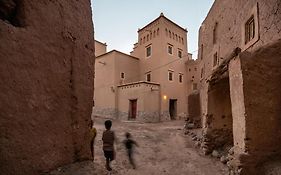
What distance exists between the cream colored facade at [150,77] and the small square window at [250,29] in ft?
41.0

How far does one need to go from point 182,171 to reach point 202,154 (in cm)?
210

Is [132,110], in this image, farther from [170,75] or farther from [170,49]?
[170,49]

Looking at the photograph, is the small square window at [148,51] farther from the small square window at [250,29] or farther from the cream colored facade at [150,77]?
the small square window at [250,29]

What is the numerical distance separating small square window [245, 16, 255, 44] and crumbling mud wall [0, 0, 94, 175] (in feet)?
18.4

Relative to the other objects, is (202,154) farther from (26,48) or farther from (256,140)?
(26,48)

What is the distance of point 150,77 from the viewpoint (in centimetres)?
2281

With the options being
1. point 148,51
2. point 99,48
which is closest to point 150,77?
point 148,51

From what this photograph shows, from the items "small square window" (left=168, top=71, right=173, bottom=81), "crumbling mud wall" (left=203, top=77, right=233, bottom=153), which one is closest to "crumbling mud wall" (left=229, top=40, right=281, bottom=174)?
"crumbling mud wall" (left=203, top=77, right=233, bottom=153)

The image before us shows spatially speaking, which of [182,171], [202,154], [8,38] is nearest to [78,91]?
[8,38]

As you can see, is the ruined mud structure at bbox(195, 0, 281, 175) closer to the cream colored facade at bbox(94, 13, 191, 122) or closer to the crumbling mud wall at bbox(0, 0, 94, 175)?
the crumbling mud wall at bbox(0, 0, 94, 175)

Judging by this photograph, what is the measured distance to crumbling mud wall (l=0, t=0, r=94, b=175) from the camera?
1.92 metres

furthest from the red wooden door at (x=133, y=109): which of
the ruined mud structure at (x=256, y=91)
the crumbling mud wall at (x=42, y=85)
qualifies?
the crumbling mud wall at (x=42, y=85)

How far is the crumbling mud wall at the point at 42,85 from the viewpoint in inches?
75.5

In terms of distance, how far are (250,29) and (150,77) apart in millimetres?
16204
